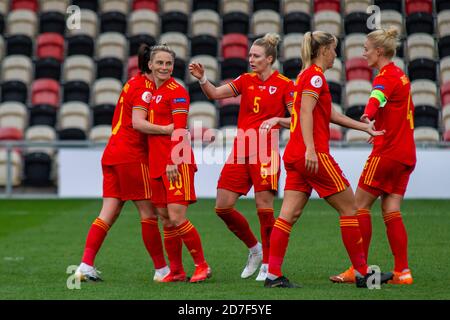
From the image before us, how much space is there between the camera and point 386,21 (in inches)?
787

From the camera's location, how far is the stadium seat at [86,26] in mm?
20891

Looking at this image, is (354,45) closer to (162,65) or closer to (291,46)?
(291,46)

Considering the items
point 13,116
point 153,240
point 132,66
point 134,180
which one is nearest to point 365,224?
point 153,240

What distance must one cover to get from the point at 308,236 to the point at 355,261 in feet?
13.5

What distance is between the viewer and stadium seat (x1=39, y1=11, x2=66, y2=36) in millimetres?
21062

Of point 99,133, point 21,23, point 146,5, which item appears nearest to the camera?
point 99,133

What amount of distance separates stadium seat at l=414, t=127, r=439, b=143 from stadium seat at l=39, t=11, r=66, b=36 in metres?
7.74

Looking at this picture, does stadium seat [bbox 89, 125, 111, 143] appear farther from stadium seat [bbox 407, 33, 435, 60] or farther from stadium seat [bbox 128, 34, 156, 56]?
stadium seat [bbox 407, 33, 435, 60]

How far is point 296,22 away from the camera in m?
20.7

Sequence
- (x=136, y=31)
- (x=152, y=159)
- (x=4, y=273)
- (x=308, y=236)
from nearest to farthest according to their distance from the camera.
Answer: (x=152, y=159) → (x=4, y=273) → (x=308, y=236) → (x=136, y=31)

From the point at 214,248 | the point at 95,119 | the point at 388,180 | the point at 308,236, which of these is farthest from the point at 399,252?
the point at 95,119

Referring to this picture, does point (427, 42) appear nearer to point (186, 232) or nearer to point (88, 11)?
point (88, 11)

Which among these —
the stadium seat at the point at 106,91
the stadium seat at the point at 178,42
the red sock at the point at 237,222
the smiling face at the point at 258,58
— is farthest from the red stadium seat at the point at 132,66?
the smiling face at the point at 258,58

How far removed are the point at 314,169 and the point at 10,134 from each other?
40.2ft
